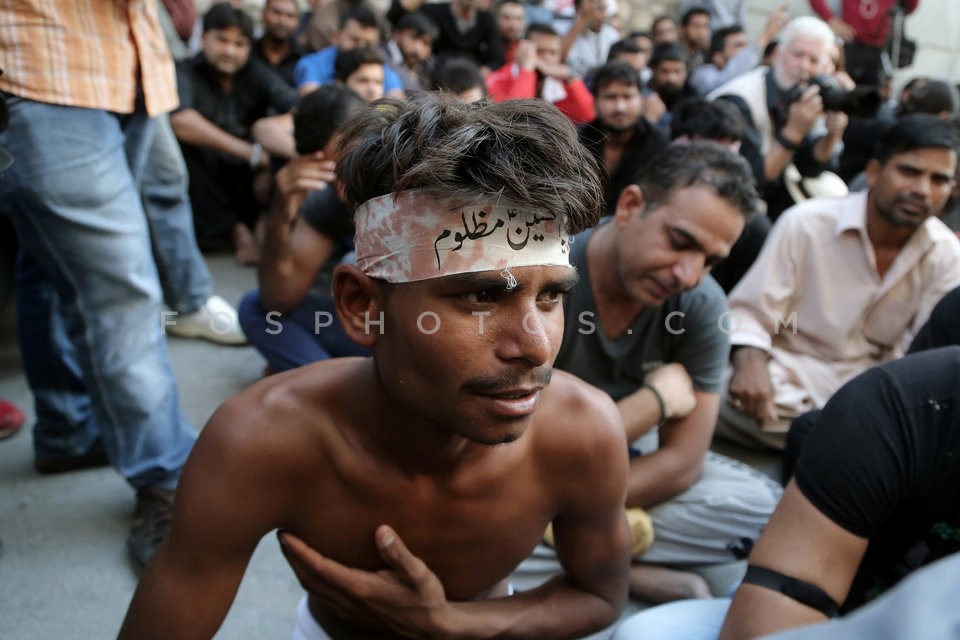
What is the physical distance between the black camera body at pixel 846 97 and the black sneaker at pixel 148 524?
4.12m

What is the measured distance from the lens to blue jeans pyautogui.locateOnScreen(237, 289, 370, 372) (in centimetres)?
357

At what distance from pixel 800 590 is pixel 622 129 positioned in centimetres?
394

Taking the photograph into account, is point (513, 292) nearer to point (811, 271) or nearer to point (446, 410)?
point (446, 410)

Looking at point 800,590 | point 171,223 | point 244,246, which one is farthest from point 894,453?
point 244,246

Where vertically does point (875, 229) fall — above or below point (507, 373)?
below

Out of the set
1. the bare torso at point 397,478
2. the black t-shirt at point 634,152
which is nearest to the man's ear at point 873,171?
the black t-shirt at point 634,152

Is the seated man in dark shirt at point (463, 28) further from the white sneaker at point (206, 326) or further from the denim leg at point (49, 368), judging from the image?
the denim leg at point (49, 368)

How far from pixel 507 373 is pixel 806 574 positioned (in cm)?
78

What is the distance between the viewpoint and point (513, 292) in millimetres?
1476

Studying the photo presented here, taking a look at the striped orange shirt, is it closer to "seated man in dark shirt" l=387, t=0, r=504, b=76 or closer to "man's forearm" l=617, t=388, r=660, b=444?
"man's forearm" l=617, t=388, r=660, b=444

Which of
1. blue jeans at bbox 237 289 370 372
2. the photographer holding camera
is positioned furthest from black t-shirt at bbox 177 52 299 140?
the photographer holding camera

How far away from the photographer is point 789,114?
5.16m

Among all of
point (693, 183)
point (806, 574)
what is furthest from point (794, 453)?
point (806, 574)

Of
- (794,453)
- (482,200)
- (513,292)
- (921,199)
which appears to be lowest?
(794,453)
